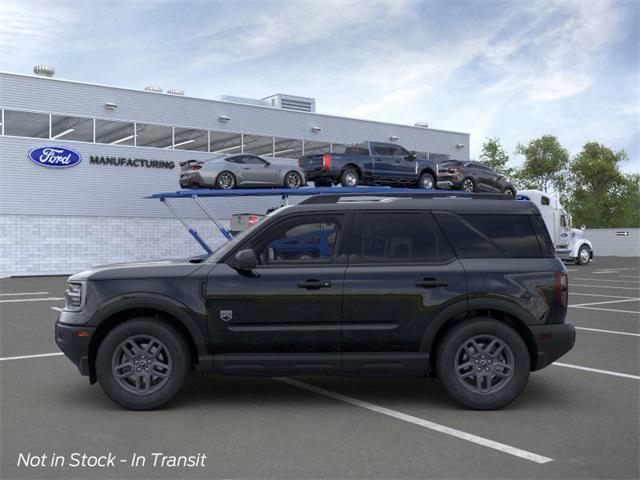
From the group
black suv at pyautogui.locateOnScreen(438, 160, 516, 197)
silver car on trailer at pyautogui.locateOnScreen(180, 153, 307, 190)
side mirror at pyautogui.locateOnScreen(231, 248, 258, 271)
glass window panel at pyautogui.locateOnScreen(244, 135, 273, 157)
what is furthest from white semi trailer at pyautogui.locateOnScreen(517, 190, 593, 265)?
side mirror at pyautogui.locateOnScreen(231, 248, 258, 271)

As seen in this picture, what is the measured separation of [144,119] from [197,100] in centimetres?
272

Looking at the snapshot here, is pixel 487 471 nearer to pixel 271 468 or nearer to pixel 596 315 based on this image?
pixel 271 468

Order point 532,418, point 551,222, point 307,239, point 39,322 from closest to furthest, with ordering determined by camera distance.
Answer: point 532,418, point 307,239, point 39,322, point 551,222

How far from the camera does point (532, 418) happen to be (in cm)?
548

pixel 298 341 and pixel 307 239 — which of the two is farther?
pixel 307 239

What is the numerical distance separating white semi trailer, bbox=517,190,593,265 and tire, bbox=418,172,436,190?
366cm

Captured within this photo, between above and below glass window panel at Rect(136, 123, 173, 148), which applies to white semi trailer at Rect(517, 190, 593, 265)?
below

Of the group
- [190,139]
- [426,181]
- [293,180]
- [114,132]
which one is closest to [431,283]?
[293,180]

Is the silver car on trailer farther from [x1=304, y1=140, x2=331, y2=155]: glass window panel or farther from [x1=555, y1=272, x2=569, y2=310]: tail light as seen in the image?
[x1=555, y1=272, x2=569, y2=310]: tail light

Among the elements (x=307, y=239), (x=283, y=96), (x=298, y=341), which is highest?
(x=283, y=96)

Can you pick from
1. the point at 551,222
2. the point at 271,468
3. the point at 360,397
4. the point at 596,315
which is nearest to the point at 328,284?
the point at 360,397

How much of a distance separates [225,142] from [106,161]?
18.9 feet

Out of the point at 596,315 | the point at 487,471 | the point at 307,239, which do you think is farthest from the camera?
the point at 596,315

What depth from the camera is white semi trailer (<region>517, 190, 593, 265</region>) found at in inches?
1099
